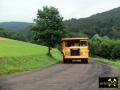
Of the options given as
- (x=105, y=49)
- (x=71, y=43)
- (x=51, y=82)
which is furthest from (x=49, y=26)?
(x=105, y=49)

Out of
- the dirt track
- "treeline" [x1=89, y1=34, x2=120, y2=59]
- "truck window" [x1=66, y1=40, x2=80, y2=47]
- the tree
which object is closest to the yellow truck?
"truck window" [x1=66, y1=40, x2=80, y2=47]

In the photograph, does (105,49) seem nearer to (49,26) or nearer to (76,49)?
(49,26)

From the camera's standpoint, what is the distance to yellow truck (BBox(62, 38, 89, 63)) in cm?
4631

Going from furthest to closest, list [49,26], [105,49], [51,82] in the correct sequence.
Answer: [105,49] < [49,26] < [51,82]

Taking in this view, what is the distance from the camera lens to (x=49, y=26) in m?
53.2

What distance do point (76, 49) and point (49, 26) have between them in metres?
8.03

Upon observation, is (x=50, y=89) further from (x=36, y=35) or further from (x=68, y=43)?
(x=36, y=35)

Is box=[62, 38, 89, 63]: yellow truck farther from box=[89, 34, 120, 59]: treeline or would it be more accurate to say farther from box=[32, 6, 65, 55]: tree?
box=[89, 34, 120, 59]: treeline

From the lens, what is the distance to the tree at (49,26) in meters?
53.1

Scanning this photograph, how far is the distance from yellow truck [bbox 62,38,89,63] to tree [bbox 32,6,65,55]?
572 cm

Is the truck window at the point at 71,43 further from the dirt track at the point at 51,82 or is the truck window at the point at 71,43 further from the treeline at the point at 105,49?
the treeline at the point at 105,49

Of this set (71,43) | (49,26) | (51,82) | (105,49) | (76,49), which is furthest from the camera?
(105,49)

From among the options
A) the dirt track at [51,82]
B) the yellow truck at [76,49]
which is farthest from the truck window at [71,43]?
the dirt track at [51,82]

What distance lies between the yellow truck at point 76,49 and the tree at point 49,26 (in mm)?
5721
